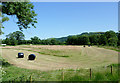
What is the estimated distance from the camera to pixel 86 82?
475 inches

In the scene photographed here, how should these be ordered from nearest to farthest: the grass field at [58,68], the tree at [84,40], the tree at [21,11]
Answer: the grass field at [58,68]
the tree at [21,11]
the tree at [84,40]

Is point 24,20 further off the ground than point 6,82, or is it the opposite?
point 24,20

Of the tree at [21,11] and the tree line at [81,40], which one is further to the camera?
the tree line at [81,40]

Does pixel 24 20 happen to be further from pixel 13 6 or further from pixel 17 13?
pixel 13 6

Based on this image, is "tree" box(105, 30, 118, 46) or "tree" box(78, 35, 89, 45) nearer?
"tree" box(105, 30, 118, 46)

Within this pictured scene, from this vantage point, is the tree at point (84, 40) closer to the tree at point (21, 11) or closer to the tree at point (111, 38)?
the tree at point (111, 38)

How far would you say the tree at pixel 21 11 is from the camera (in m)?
19.2

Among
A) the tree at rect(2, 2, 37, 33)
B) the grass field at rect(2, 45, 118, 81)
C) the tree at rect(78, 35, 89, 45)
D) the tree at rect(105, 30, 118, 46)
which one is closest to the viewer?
the grass field at rect(2, 45, 118, 81)

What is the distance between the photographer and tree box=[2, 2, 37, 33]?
63.0 ft

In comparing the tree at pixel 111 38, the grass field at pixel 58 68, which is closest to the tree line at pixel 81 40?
the tree at pixel 111 38

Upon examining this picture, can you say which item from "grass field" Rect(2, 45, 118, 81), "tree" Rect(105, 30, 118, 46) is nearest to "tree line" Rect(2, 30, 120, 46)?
"tree" Rect(105, 30, 118, 46)

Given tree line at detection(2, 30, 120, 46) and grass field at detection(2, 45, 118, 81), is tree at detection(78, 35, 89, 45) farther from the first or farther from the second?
grass field at detection(2, 45, 118, 81)

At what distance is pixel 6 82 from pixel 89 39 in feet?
571

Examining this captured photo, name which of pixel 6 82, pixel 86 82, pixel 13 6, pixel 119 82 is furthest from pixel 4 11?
pixel 119 82
